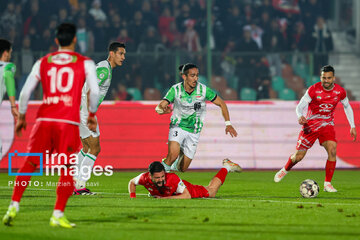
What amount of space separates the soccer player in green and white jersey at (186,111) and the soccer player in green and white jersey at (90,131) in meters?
0.97

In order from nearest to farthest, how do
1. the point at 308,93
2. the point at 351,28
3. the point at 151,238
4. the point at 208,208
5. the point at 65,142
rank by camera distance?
the point at 151,238 < the point at 65,142 < the point at 208,208 < the point at 308,93 < the point at 351,28

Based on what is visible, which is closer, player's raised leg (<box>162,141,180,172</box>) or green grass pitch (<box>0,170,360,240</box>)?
green grass pitch (<box>0,170,360,240</box>)

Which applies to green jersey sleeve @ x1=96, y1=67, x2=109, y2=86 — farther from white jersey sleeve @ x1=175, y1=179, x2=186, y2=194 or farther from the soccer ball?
the soccer ball

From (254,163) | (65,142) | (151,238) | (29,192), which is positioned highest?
(65,142)

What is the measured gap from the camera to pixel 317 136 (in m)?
12.6

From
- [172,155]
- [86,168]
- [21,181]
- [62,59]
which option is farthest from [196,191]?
[62,59]

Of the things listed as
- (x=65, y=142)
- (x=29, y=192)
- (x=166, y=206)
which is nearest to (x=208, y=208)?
(x=166, y=206)

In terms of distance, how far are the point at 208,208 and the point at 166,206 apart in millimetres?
537

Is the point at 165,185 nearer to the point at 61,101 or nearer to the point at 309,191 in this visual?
the point at 309,191

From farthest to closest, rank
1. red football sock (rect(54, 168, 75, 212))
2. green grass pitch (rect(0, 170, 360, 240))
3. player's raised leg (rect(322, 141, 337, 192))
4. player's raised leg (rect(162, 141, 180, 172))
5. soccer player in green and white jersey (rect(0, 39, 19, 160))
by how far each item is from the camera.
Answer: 1. player's raised leg (rect(322, 141, 337, 192))
2. player's raised leg (rect(162, 141, 180, 172))
3. soccer player in green and white jersey (rect(0, 39, 19, 160))
4. red football sock (rect(54, 168, 75, 212))
5. green grass pitch (rect(0, 170, 360, 240))

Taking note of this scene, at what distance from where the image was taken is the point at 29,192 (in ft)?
37.6

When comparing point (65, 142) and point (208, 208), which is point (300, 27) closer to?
point (208, 208)

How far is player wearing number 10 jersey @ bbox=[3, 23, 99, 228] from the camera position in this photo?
7324mm

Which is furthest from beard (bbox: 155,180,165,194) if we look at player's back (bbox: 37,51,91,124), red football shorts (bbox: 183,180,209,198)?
player's back (bbox: 37,51,91,124)
